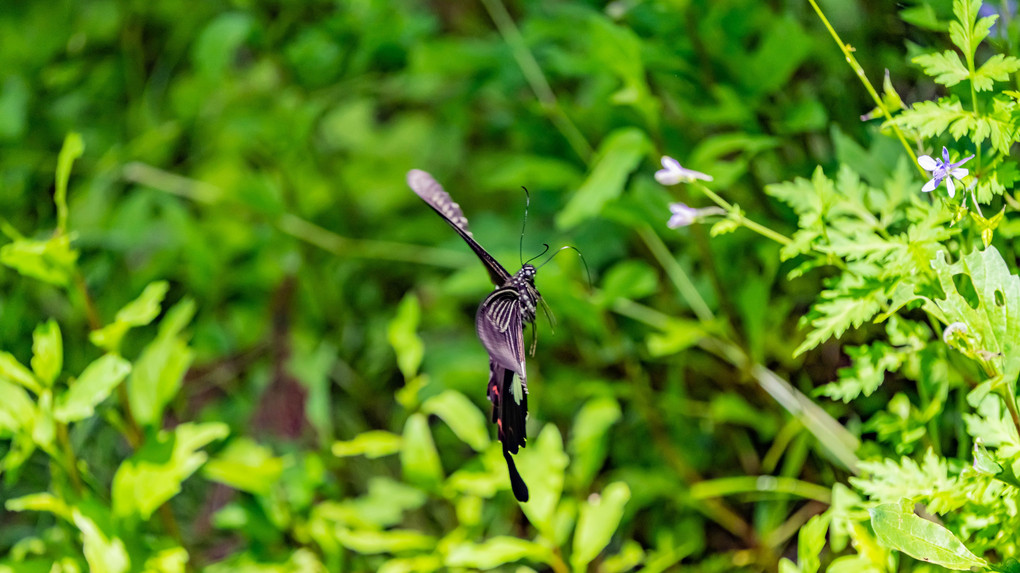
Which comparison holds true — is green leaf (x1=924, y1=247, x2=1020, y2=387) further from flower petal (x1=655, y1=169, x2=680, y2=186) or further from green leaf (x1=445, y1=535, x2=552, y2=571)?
green leaf (x1=445, y1=535, x2=552, y2=571)

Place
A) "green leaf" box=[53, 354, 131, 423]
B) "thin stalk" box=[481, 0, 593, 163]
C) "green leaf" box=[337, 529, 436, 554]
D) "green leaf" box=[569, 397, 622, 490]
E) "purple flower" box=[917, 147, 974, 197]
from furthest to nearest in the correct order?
"thin stalk" box=[481, 0, 593, 163]
"green leaf" box=[569, 397, 622, 490]
"green leaf" box=[337, 529, 436, 554]
"green leaf" box=[53, 354, 131, 423]
"purple flower" box=[917, 147, 974, 197]

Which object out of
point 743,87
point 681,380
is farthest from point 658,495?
point 743,87

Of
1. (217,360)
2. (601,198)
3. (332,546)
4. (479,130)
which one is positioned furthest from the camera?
(479,130)

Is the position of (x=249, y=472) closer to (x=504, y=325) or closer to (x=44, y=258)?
(x=44, y=258)

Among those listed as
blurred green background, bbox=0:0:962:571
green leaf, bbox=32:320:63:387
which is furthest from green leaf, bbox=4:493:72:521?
blurred green background, bbox=0:0:962:571

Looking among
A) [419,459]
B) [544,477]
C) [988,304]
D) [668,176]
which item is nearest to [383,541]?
[419,459]

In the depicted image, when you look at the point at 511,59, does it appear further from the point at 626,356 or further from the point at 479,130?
the point at 626,356
